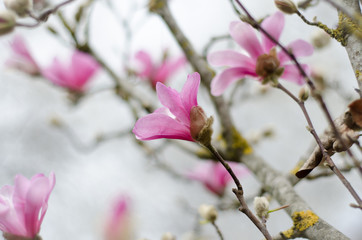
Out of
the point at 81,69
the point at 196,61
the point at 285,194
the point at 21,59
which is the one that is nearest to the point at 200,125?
the point at 285,194

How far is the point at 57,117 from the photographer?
1486 mm

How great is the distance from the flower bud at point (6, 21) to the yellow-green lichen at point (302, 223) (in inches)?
15.4

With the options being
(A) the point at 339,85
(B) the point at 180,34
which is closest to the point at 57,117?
(B) the point at 180,34

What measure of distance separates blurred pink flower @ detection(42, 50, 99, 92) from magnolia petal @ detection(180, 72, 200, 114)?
787 mm

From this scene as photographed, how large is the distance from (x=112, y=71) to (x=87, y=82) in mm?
216

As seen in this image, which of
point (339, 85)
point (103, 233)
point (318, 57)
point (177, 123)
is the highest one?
point (177, 123)

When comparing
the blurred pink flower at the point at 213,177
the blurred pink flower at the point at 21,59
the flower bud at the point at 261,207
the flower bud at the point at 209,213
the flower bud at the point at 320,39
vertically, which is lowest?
the blurred pink flower at the point at 213,177

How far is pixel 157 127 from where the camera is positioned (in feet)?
1.34

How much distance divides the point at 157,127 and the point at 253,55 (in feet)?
0.60

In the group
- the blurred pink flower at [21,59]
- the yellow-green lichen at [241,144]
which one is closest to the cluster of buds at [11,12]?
the yellow-green lichen at [241,144]

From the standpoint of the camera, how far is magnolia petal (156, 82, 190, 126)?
0.40 meters

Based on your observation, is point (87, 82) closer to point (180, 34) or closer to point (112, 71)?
point (112, 71)

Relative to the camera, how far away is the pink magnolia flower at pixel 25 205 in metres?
0.43

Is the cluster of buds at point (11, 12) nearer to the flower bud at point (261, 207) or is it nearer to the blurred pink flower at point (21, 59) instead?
the flower bud at point (261, 207)
